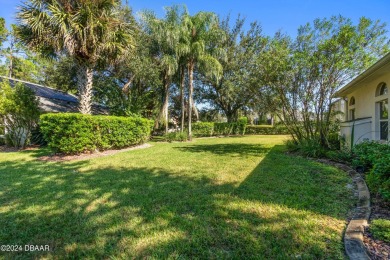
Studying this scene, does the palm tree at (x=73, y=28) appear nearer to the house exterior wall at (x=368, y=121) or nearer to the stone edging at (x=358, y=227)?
the stone edging at (x=358, y=227)

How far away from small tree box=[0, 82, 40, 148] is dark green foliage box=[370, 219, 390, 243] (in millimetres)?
13219

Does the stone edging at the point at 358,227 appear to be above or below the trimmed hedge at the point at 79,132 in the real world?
below

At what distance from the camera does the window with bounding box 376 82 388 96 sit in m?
7.06

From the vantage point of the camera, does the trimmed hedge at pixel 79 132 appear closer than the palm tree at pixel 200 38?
Yes

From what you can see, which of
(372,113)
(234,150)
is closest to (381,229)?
(372,113)

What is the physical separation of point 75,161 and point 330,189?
25.5 ft

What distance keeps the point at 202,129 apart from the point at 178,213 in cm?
1813

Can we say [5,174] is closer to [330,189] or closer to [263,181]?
[263,181]

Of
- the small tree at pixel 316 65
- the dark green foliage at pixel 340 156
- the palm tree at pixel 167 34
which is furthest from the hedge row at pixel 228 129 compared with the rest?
the dark green foliage at pixel 340 156

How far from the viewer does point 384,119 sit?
713 cm

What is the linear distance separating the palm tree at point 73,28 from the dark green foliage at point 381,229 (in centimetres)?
1021

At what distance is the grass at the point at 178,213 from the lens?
7.49 feet

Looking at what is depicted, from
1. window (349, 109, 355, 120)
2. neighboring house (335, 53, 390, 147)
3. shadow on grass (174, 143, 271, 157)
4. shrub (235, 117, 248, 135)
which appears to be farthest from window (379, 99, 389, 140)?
shrub (235, 117, 248, 135)

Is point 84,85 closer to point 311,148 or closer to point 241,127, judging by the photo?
point 311,148
